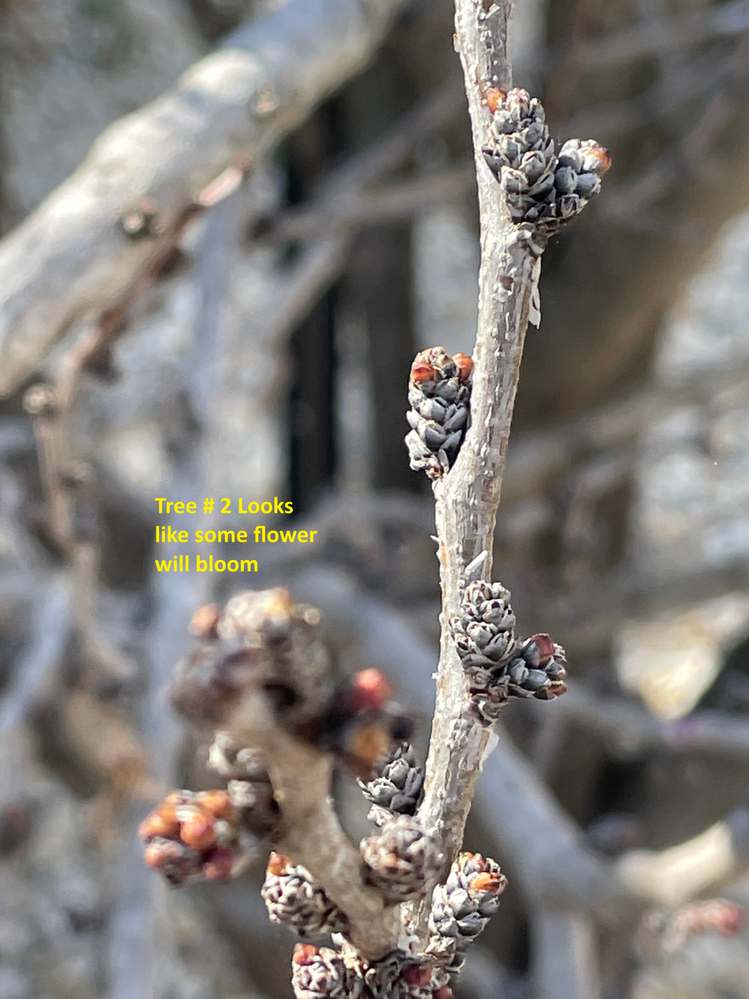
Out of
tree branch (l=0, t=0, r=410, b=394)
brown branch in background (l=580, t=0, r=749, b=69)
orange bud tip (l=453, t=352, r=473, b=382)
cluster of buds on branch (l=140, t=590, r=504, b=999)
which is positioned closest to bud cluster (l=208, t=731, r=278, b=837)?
cluster of buds on branch (l=140, t=590, r=504, b=999)

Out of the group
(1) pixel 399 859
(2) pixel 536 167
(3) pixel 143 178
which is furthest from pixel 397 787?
(3) pixel 143 178

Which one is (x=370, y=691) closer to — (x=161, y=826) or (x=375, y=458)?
(x=161, y=826)

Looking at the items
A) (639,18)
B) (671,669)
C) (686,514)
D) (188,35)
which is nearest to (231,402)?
(188,35)

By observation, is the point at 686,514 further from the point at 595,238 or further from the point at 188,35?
the point at 188,35

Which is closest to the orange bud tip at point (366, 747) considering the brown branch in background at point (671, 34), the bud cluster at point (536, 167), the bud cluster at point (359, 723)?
the bud cluster at point (359, 723)

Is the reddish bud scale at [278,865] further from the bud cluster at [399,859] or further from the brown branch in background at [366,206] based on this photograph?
the brown branch in background at [366,206]
